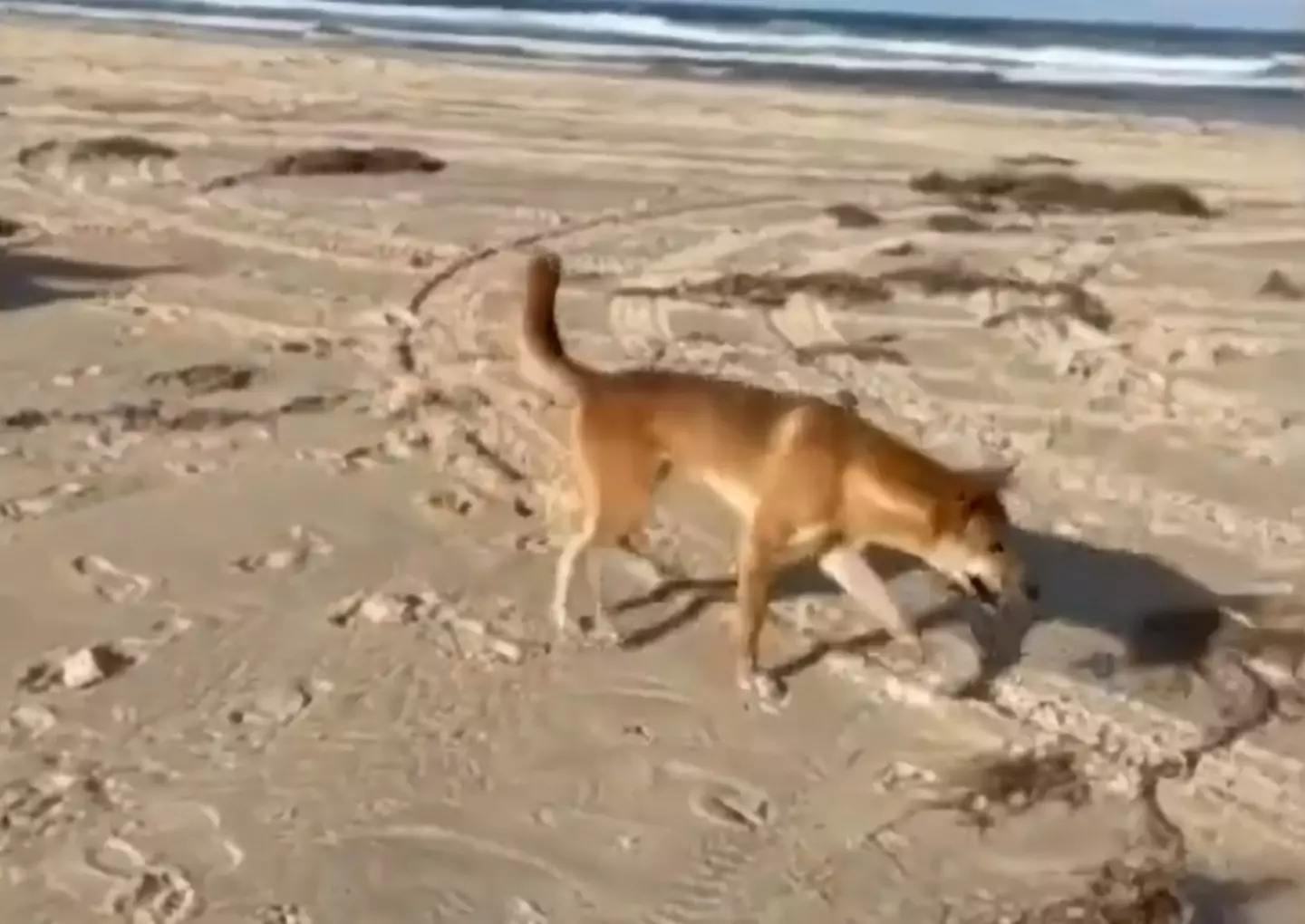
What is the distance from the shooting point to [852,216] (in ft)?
33.5

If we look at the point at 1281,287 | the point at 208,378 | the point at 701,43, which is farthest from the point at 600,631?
the point at 701,43

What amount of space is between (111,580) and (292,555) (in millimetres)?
530

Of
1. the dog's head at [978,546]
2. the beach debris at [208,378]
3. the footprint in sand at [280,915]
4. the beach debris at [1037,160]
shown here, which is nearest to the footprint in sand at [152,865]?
the footprint in sand at [280,915]

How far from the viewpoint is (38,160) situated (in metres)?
10.6

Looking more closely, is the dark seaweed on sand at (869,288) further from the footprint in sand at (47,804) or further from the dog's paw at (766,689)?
the footprint in sand at (47,804)

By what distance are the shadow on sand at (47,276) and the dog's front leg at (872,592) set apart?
14.1ft

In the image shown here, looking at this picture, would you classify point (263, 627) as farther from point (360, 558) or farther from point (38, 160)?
point (38, 160)

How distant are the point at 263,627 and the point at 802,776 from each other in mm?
1585

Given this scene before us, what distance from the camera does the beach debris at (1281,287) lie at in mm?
8898

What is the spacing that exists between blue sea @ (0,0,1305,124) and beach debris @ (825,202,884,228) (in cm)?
688

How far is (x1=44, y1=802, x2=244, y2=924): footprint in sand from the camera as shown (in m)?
4.04

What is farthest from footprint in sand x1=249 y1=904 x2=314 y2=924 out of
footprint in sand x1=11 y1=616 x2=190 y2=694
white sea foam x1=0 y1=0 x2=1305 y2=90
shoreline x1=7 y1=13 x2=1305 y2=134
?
white sea foam x1=0 y1=0 x2=1305 y2=90

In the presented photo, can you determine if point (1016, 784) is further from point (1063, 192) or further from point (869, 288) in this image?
point (1063, 192)

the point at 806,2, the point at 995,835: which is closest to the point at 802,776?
the point at 995,835
